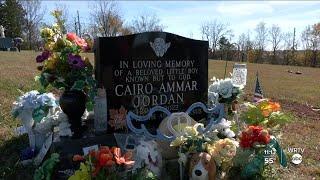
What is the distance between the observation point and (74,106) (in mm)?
4656

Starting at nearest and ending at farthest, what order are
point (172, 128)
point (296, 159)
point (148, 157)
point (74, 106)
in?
point (148, 157) → point (172, 128) → point (74, 106) → point (296, 159)

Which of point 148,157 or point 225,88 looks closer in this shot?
point 148,157

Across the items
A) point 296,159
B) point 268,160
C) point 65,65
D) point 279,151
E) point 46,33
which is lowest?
point 296,159

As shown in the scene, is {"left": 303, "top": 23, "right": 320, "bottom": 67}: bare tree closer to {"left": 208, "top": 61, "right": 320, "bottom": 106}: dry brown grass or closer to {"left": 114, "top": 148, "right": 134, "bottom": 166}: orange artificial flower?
{"left": 208, "top": 61, "right": 320, "bottom": 106}: dry brown grass

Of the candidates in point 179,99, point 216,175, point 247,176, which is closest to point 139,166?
point 216,175

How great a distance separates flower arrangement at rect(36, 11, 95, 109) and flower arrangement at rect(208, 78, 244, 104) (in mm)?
1878

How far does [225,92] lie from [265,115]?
0.89 meters

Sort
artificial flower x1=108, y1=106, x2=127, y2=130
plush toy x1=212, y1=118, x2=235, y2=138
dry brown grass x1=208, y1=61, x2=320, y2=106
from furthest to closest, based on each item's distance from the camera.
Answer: dry brown grass x1=208, y1=61, x2=320, y2=106, artificial flower x1=108, y1=106, x2=127, y2=130, plush toy x1=212, y1=118, x2=235, y2=138

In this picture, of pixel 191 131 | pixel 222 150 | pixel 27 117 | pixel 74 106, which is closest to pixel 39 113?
pixel 27 117

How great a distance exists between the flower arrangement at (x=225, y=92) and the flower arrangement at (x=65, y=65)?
6.16 ft

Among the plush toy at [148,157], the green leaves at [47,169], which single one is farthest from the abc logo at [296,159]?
the green leaves at [47,169]

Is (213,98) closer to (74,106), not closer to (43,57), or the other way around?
(74,106)

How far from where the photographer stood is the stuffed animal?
3.87 m

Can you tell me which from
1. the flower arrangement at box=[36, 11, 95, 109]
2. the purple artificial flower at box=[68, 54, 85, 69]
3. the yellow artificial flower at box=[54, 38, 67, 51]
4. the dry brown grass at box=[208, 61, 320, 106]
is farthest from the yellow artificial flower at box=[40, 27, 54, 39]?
the dry brown grass at box=[208, 61, 320, 106]
